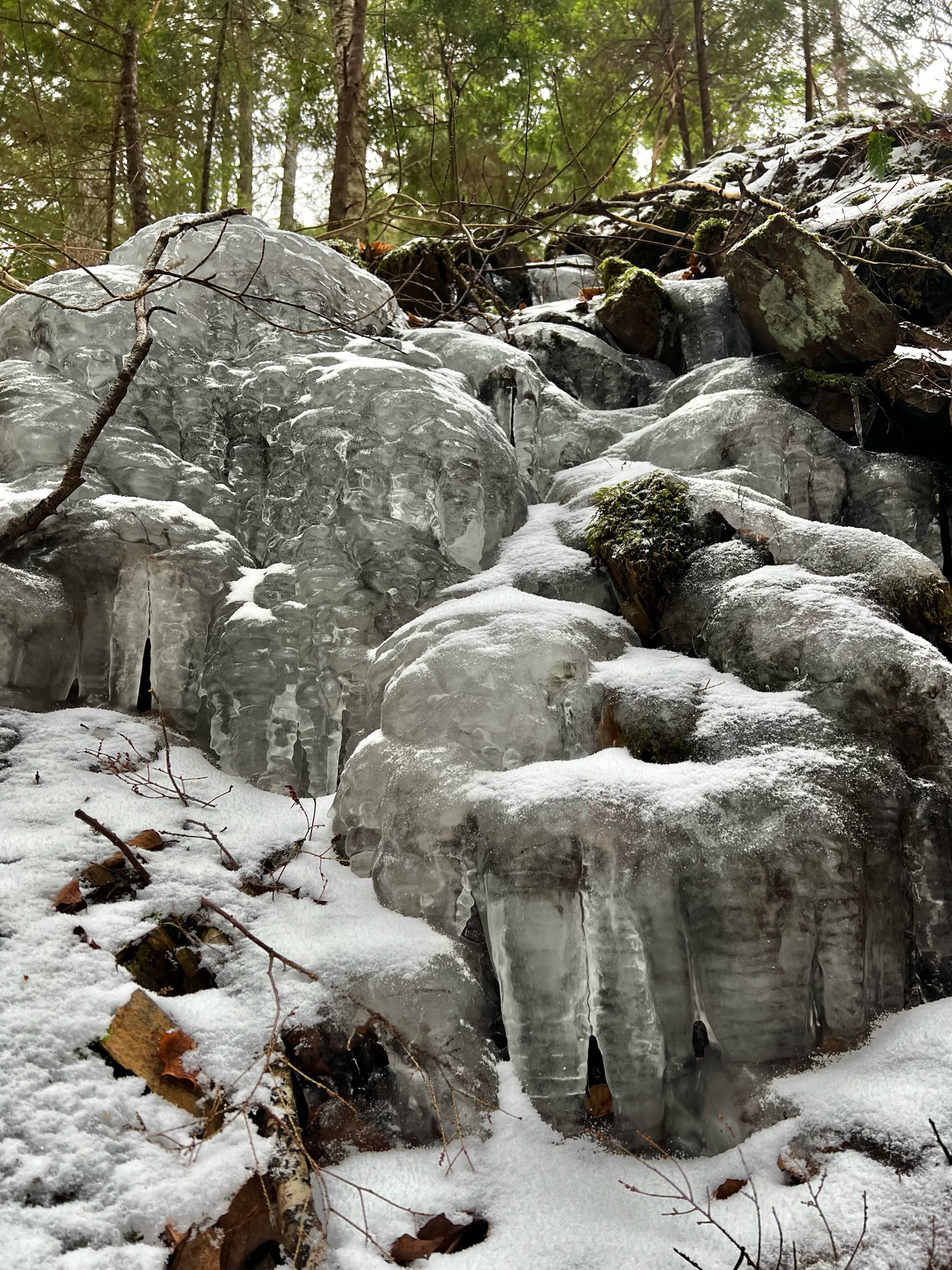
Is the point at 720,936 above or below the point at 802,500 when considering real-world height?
below

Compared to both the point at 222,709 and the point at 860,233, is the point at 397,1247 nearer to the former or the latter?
the point at 222,709

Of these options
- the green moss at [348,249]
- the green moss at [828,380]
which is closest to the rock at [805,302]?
the green moss at [828,380]

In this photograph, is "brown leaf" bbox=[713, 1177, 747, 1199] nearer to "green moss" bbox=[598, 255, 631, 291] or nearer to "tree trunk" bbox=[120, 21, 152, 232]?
"green moss" bbox=[598, 255, 631, 291]

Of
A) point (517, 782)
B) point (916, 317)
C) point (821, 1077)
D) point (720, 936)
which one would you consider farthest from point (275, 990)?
point (916, 317)

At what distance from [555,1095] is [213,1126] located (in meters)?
1.02

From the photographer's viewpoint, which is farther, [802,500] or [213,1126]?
[802,500]

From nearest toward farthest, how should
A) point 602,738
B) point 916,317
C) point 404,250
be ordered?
1. point 602,738
2. point 916,317
3. point 404,250

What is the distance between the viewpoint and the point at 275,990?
2.86 meters

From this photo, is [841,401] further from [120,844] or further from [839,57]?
[839,57]

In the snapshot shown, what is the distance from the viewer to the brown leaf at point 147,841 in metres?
3.48

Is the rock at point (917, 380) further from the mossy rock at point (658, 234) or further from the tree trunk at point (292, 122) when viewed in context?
the tree trunk at point (292, 122)

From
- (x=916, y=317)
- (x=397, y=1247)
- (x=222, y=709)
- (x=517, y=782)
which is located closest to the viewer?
(x=397, y=1247)

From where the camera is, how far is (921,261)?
6820 mm

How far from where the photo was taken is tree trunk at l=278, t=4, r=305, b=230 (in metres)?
9.98
